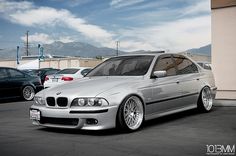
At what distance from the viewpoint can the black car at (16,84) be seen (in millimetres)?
13398

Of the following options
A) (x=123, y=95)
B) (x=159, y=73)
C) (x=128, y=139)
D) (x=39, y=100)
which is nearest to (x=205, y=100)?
(x=159, y=73)

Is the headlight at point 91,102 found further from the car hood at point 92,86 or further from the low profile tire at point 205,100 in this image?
the low profile tire at point 205,100

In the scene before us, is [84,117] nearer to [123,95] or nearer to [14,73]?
[123,95]

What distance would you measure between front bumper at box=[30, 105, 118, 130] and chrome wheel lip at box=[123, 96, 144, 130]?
0.30m

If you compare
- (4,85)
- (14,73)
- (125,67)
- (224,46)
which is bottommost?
(4,85)

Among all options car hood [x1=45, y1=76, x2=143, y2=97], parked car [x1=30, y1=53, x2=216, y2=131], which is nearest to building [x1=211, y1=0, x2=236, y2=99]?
parked car [x1=30, y1=53, x2=216, y2=131]

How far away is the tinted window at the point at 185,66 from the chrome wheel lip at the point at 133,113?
173 cm

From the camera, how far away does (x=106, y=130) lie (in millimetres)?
6715

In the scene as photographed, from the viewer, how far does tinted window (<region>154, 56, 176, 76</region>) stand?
7.52 meters

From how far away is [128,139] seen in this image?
5871mm

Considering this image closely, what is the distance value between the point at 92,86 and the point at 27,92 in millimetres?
8347

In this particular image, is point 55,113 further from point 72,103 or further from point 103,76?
point 103,76

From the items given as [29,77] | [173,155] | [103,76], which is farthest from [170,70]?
[29,77]

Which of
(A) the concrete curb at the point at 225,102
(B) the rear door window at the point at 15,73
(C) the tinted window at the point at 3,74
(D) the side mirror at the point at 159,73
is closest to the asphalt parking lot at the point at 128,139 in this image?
(D) the side mirror at the point at 159,73
